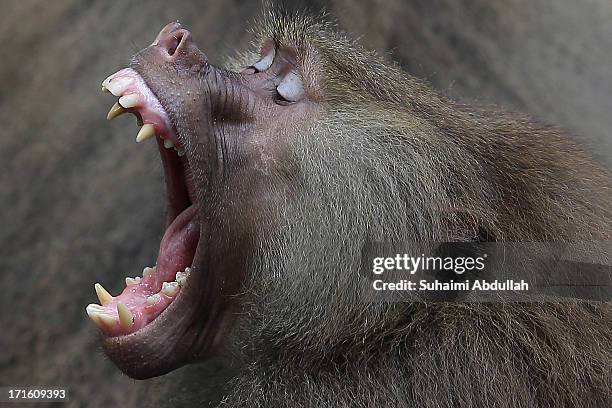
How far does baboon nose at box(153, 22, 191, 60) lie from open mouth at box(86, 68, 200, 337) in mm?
107

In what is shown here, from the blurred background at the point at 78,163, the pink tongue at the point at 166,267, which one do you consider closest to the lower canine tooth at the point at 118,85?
the pink tongue at the point at 166,267

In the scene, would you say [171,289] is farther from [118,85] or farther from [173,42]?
[173,42]

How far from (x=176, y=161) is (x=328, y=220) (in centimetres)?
55

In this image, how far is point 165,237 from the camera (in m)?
2.29

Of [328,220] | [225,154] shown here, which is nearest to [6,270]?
[225,154]

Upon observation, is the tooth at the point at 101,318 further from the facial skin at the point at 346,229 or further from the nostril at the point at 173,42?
the nostril at the point at 173,42

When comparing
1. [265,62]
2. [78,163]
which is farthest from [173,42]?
[78,163]

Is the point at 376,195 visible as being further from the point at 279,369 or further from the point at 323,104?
the point at 279,369

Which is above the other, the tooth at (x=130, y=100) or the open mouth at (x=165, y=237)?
the tooth at (x=130, y=100)

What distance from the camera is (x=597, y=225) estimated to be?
214cm

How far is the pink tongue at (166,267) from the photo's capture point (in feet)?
7.14

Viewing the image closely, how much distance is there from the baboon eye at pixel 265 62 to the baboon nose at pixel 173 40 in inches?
11.0

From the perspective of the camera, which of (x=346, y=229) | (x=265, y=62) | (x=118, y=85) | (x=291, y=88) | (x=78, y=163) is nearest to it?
(x=346, y=229)

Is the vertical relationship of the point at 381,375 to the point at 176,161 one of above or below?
below
